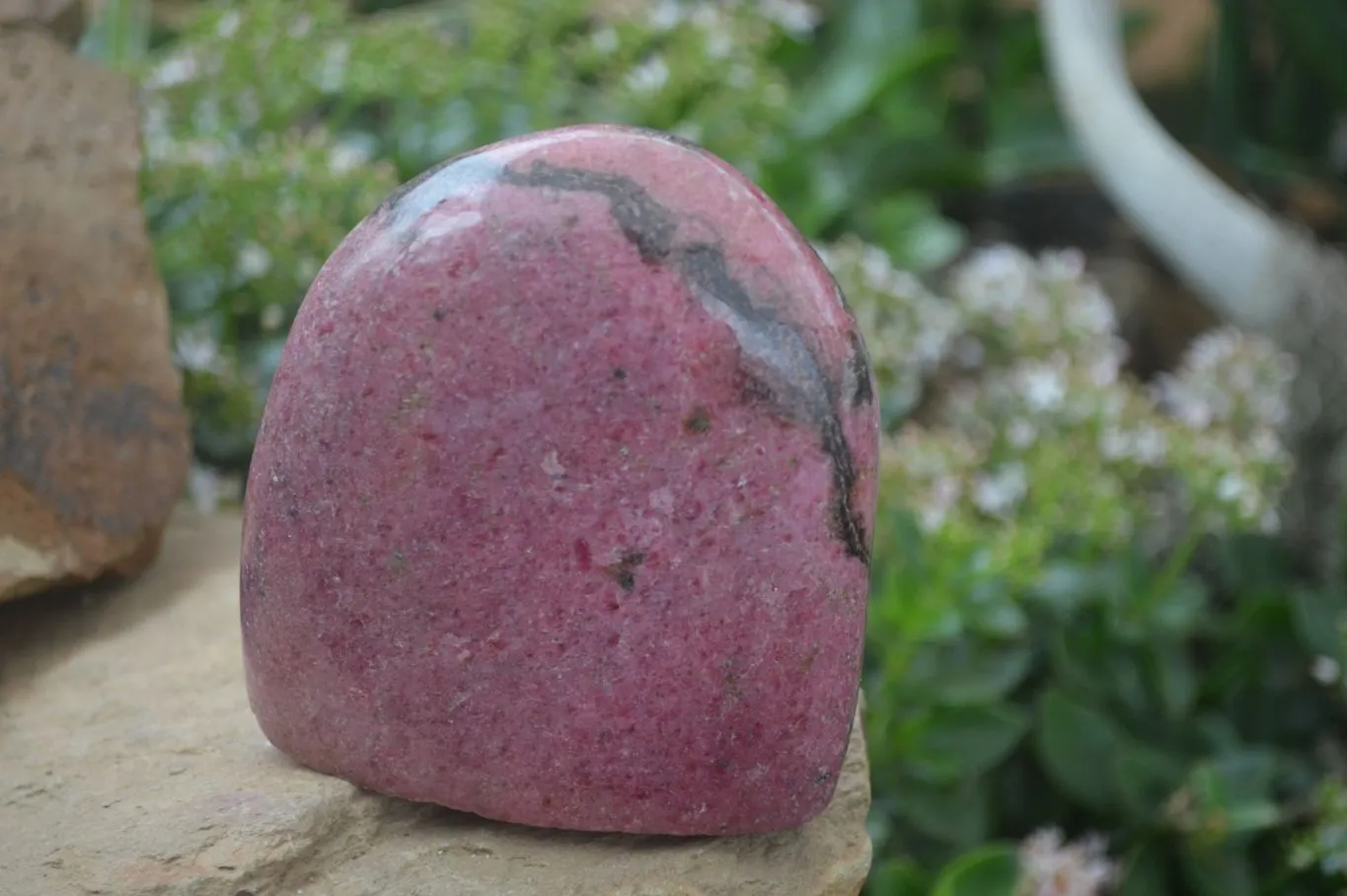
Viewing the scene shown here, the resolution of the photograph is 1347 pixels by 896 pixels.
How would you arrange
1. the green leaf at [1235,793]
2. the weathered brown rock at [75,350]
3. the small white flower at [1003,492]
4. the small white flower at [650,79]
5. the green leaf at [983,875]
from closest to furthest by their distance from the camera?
the weathered brown rock at [75,350] → the green leaf at [983,875] → the green leaf at [1235,793] → the small white flower at [1003,492] → the small white flower at [650,79]

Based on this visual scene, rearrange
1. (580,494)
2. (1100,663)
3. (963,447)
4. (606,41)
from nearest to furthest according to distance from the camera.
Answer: (580,494), (1100,663), (963,447), (606,41)

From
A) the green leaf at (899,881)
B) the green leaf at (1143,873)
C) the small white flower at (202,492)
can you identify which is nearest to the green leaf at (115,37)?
the small white flower at (202,492)

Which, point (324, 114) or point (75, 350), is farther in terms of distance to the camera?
point (324, 114)

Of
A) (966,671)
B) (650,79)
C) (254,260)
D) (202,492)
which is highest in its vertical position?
(254,260)

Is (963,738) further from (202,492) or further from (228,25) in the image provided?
(228,25)

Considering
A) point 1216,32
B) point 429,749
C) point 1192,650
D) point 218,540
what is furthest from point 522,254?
point 1216,32

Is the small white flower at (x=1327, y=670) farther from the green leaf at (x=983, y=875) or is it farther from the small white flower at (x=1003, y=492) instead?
the green leaf at (x=983, y=875)

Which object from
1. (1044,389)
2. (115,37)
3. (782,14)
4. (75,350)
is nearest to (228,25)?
(115,37)
